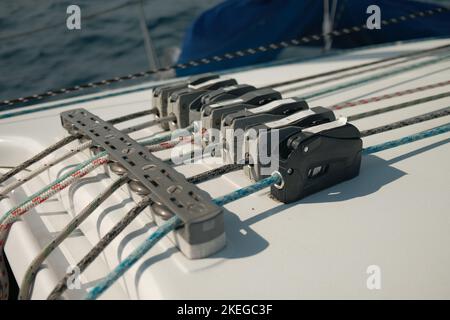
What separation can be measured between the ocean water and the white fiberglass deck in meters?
3.96

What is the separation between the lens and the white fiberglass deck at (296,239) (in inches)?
33.0

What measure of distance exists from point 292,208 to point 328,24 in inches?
91.0

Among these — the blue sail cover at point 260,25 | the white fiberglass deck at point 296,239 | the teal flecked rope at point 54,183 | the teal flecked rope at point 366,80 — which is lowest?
the white fiberglass deck at point 296,239

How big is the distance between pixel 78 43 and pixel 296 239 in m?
5.47

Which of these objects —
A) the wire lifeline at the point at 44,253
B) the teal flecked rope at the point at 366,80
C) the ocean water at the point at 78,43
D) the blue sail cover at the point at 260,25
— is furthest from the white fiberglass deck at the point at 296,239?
the ocean water at the point at 78,43

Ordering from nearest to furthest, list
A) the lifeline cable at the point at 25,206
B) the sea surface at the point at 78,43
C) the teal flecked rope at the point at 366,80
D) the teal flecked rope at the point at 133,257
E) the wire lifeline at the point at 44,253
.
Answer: the teal flecked rope at the point at 133,257, the wire lifeline at the point at 44,253, the lifeline cable at the point at 25,206, the teal flecked rope at the point at 366,80, the sea surface at the point at 78,43

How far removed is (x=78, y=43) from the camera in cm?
575

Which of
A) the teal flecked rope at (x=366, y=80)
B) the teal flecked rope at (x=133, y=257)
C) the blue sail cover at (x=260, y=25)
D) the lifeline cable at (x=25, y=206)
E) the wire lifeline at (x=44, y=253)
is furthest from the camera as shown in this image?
the blue sail cover at (x=260, y=25)

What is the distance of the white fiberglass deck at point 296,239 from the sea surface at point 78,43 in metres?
3.96

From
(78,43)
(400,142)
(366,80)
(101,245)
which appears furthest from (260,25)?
(78,43)

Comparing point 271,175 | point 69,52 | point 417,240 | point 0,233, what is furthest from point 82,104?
point 69,52

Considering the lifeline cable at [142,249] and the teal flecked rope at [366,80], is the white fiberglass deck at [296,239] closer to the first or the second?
the lifeline cable at [142,249]

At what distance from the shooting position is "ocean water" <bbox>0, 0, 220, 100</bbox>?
17.0 feet

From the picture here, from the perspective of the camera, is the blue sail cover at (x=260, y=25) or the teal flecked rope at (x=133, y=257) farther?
the blue sail cover at (x=260, y=25)
